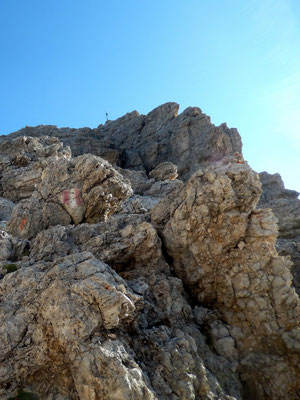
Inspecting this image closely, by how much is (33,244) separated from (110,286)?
11.6 metres

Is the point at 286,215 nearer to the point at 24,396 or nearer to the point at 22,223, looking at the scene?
the point at 22,223

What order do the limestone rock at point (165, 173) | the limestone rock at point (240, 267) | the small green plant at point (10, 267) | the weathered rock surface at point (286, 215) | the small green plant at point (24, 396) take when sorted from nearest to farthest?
the small green plant at point (24, 396)
the limestone rock at point (240, 267)
the small green plant at point (10, 267)
the weathered rock surface at point (286, 215)
the limestone rock at point (165, 173)

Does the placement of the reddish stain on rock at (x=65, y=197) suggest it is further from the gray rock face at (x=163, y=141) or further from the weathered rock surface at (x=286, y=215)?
the gray rock face at (x=163, y=141)

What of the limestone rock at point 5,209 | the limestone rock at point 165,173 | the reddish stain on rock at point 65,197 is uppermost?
the limestone rock at point 165,173

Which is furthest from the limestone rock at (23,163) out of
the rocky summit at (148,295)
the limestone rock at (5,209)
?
the rocky summit at (148,295)

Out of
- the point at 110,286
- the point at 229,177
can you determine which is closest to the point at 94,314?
the point at 110,286

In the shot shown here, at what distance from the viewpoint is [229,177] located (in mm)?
21875

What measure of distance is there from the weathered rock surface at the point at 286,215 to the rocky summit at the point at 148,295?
4.01 metres

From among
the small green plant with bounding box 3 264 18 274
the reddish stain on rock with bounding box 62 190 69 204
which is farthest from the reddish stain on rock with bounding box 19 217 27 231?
the small green plant with bounding box 3 264 18 274

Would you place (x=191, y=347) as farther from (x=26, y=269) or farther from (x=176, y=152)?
(x=176, y=152)

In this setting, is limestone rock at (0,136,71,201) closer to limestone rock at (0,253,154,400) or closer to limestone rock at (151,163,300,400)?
limestone rock at (151,163,300,400)

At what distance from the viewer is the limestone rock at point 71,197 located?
28.7 metres

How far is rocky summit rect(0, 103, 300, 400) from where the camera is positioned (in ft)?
42.3

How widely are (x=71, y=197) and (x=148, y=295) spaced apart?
1637 cm
